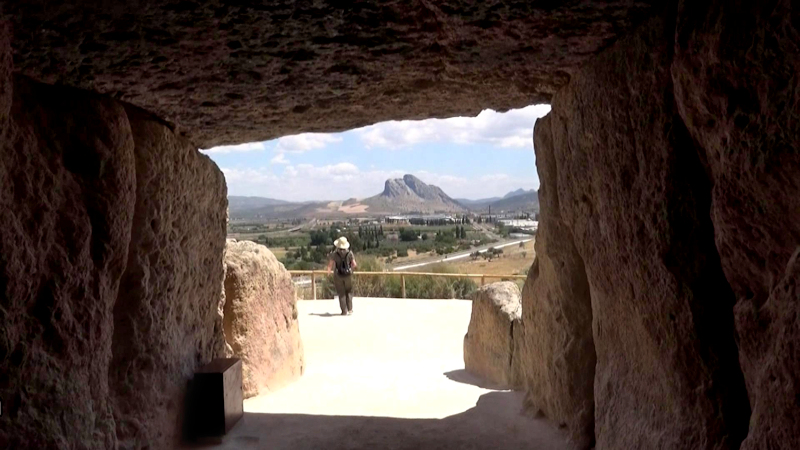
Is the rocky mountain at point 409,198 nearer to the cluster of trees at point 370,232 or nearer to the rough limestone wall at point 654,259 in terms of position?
the cluster of trees at point 370,232

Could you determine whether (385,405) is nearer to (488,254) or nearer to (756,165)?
(756,165)

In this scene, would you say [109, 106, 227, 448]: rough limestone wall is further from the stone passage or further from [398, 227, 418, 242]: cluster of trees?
[398, 227, 418, 242]: cluster of trees

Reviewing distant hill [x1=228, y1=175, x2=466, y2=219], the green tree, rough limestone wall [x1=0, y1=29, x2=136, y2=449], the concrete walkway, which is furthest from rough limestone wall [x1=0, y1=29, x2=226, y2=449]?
distant hill [x1=228, y1=175, x2=466, y2=219]

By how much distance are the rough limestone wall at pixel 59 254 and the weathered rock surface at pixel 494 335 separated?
387 centimetres

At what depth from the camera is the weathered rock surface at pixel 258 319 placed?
5992 mm

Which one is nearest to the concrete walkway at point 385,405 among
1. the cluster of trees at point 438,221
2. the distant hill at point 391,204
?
the cluster of trees at point 438,221

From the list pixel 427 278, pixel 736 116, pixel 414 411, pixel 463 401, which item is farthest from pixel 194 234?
pixel 427 278

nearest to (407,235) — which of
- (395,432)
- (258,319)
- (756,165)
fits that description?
(258,319)

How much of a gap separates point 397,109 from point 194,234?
165 cm

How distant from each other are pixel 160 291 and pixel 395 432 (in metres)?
1.93

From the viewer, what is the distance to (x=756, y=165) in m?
2.04

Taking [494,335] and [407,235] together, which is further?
[407,235]

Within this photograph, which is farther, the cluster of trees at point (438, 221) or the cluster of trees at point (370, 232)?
the cluster of trees at point (438, 221)

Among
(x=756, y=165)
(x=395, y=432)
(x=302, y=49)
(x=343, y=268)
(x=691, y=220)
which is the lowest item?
(x=395, y=432)
